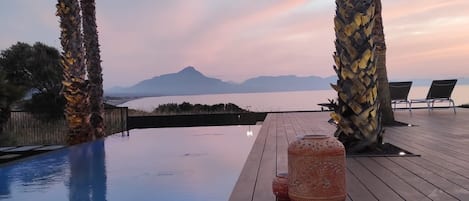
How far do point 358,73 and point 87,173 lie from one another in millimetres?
5079

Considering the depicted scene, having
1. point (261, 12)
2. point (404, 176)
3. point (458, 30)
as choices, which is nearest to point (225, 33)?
point (261, 12)

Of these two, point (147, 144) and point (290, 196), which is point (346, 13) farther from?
point (147, 144)

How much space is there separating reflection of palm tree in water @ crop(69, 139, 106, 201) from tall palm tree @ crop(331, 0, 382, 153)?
11.3 feet

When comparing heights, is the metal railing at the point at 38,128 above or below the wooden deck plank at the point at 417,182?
above

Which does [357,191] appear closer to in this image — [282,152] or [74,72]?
[282,152]

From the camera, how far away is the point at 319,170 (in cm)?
253

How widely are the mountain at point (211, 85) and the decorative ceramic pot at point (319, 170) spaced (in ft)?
103

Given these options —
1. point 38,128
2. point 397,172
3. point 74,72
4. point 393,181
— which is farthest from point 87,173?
point 38,128

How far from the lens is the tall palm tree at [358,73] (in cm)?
495

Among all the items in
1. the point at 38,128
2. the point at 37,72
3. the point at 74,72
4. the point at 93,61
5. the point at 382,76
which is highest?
the point at 37,72

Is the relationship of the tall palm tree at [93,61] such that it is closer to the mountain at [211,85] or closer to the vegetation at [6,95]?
the vegetation at [6,95]

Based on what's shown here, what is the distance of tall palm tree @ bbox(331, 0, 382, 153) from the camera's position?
4949 mm

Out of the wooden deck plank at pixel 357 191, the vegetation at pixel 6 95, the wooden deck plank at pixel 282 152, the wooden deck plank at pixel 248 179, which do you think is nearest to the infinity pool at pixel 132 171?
the wooden deck plank at pixel 282 152

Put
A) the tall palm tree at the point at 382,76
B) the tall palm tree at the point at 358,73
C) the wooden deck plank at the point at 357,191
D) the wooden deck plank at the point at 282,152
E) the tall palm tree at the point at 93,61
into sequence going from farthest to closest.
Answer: the tall palm tree at the point at 93,61, the tall palm tree at the point at 382,76, the tall palm tree at the point at 358,73, the wooden deck plank at the point at 282,152, the wooden deck plank at the point at 357,191
